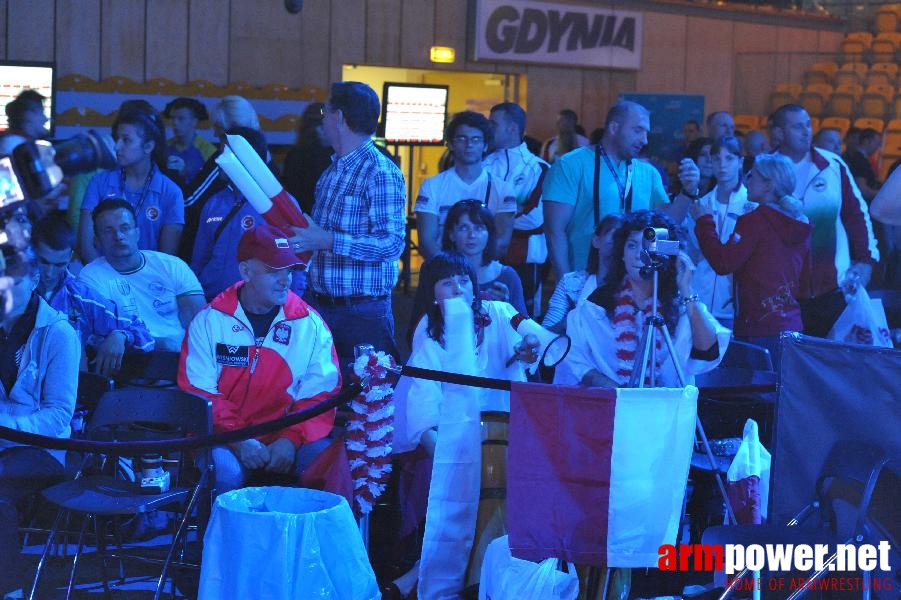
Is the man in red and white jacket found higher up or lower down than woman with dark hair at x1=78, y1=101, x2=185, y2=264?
lower down

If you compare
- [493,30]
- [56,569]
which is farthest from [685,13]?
[56,569]

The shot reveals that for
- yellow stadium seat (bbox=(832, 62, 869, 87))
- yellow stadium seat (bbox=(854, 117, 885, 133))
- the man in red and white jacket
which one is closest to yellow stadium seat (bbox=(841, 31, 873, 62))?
yellow stadium seat (bbox=(832, 62, 869, 87))

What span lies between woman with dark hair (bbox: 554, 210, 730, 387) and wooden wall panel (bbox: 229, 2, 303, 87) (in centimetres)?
735

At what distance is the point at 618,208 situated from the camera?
597 centimetres

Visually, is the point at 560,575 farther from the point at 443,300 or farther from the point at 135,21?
the point at 135,21

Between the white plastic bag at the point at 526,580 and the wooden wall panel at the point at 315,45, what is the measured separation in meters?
8.36

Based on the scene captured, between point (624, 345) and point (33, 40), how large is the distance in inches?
284

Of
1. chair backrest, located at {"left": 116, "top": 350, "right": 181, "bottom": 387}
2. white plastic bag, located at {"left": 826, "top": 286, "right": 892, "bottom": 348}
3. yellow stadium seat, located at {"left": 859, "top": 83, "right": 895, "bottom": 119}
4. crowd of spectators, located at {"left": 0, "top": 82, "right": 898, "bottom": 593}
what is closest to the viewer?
crowd of spectators, located at {"left": 0, "top": 82, "right": 898, "bottom": 593}

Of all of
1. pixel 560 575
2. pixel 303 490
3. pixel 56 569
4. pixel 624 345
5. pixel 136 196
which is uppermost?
pixel 136 196

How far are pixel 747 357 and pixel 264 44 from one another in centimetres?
740

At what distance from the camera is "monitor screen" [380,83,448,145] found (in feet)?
33.5

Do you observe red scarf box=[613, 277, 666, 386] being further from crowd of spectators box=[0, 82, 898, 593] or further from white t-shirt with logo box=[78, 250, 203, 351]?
white t-shirt with logo box=[78, 250, 203, 351]

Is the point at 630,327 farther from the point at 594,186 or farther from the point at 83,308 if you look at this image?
the point at 83,308

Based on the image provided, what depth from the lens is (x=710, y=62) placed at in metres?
15.0
